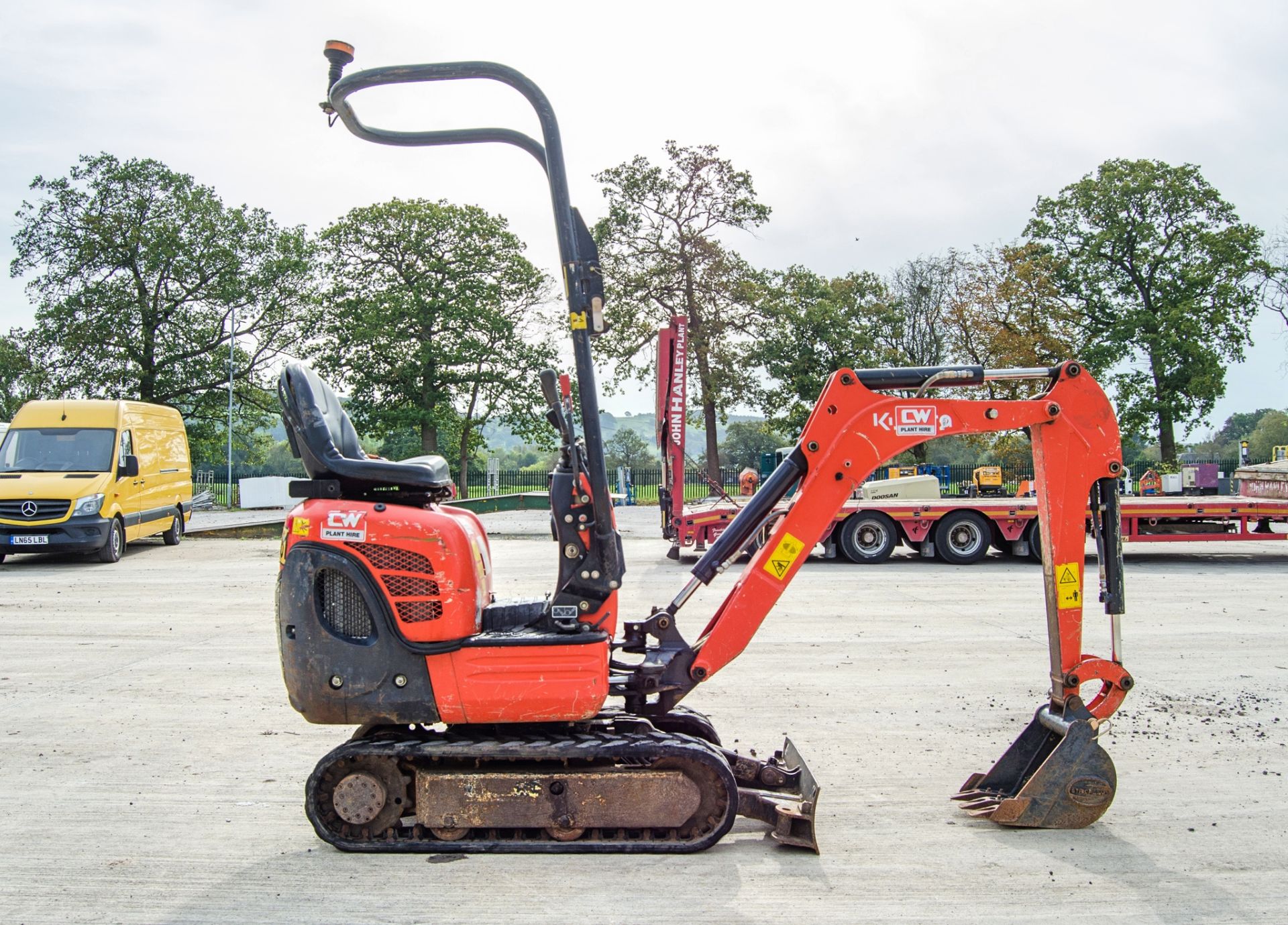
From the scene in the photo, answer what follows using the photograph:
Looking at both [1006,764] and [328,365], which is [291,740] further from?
[328,365]

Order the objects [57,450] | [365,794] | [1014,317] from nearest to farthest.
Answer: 1. [365,794]
2. [57,450]
3. [1014,317]

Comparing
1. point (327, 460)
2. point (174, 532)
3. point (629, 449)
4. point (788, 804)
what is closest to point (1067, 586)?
point (788, 804)

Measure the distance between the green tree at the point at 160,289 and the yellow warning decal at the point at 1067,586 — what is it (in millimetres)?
41222

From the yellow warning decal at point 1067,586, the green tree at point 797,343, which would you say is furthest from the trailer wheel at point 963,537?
the green tree at point 797,343

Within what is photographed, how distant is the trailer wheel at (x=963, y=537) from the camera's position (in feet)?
52.4

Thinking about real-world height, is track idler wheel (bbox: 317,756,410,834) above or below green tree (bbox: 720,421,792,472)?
below

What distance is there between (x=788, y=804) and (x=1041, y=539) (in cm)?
182

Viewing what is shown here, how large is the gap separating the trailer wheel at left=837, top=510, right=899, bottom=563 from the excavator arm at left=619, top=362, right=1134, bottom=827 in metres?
11.1

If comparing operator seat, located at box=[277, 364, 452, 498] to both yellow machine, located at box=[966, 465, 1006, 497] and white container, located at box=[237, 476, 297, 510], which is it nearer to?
yellow machine, located at box=[966, 465, 1006, 497]

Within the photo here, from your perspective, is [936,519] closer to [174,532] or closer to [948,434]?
[948,434]

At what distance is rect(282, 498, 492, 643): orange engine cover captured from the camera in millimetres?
4375

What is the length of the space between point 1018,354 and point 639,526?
17.3 meters

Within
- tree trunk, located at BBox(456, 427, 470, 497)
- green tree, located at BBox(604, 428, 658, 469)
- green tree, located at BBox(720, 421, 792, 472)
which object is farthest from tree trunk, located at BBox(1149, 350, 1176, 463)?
green tree, located at BBox(604, 428, 658, 469)

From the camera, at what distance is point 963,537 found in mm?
16062
